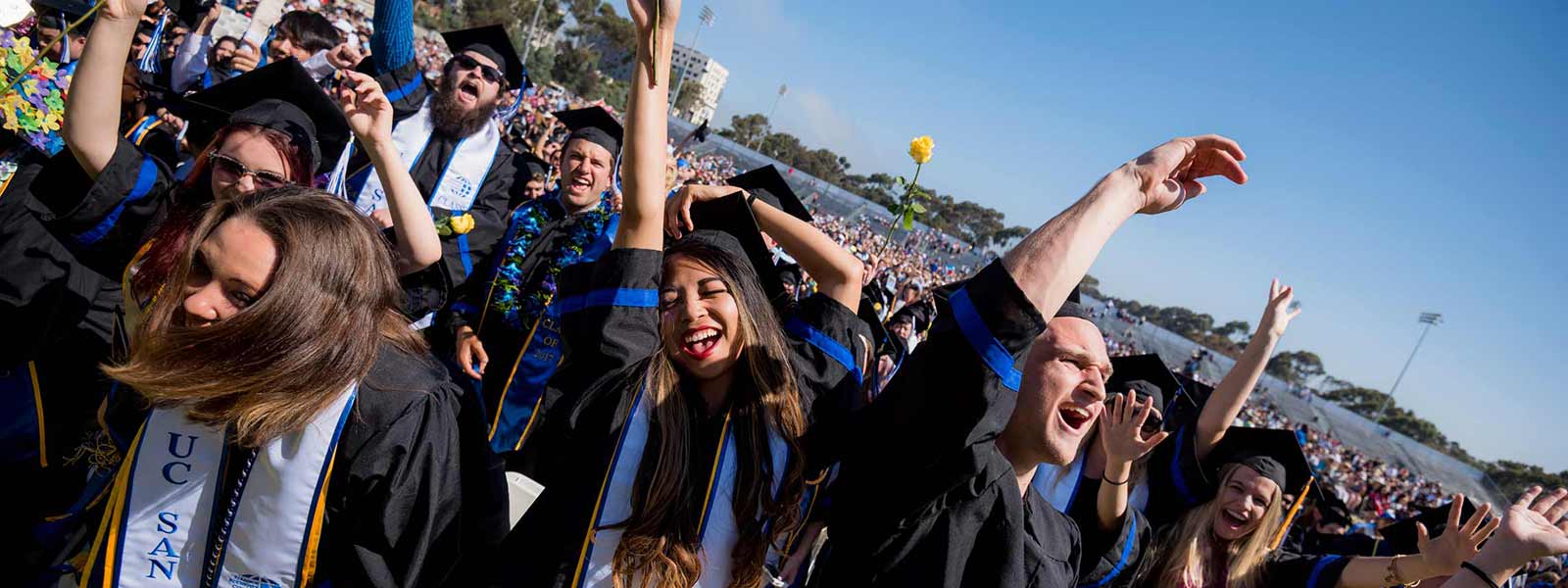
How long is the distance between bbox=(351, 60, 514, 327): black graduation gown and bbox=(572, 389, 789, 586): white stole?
190 cm

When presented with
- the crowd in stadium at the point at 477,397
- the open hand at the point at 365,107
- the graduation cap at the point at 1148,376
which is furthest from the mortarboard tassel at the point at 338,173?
the graduation cap at the point at 1148,376

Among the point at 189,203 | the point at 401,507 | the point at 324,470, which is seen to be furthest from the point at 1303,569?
the point at 189,203

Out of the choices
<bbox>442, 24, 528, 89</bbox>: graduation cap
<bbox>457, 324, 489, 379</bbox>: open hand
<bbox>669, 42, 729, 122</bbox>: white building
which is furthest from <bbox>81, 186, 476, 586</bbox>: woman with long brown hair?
<bbox>669, 42, 729, 122</bbox>: white building

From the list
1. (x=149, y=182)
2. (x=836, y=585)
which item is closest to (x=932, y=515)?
(x=836, y=585)

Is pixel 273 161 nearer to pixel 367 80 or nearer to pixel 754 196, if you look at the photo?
pixel 367 80

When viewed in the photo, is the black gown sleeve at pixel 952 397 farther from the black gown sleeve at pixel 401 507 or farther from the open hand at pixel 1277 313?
the open hand at pixel 1277 313

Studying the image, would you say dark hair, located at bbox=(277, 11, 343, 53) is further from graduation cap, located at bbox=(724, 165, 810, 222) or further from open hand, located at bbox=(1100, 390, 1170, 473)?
open hand, located at bbox=(1100, 390, 1170, 473)

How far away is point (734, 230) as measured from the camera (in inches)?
83.0

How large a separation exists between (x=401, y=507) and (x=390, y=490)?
49mm

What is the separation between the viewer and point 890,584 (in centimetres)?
162

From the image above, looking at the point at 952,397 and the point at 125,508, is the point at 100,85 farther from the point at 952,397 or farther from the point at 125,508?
the point at 952,397

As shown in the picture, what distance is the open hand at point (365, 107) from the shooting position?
2.09m

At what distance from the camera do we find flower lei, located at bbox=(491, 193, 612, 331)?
3578 mm

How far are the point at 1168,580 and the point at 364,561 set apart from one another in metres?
3.07
